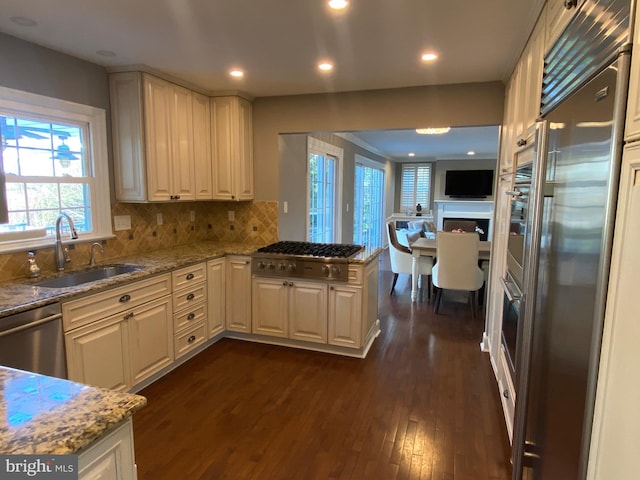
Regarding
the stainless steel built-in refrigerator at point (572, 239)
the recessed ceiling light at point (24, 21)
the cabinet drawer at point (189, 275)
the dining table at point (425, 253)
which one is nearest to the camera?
the stainless steel built-in refrigerator at point (572, 239)

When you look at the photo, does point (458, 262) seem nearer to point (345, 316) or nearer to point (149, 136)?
point (345, 316)

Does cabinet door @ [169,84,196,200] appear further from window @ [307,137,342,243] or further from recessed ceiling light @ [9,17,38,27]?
window @ [307,137,342,243]

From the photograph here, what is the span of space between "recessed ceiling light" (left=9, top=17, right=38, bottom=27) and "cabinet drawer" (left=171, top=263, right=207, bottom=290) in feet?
5.90

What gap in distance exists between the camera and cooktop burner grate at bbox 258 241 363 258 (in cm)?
349

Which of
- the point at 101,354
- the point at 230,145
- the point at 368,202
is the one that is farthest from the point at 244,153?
the point at 368,202

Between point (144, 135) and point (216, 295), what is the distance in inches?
59.9

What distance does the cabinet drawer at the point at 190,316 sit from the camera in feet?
10.3

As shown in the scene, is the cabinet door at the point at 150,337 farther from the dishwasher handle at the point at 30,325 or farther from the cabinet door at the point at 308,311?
the cabinet door at the point at 308,311

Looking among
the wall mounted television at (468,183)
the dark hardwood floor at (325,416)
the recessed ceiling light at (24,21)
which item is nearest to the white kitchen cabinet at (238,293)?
the dark hardwood floor at (325,416)

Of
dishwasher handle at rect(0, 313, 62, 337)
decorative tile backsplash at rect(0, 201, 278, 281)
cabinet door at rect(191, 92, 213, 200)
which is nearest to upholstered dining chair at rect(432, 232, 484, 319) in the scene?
decorative tile backsplash at rect(0, 201, 278, 281)

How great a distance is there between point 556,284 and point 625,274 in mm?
445

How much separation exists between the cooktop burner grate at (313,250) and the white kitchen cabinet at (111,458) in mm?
2456

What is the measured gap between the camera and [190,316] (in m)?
3.30

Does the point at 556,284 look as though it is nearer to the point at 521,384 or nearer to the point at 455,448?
the point at 521,384
